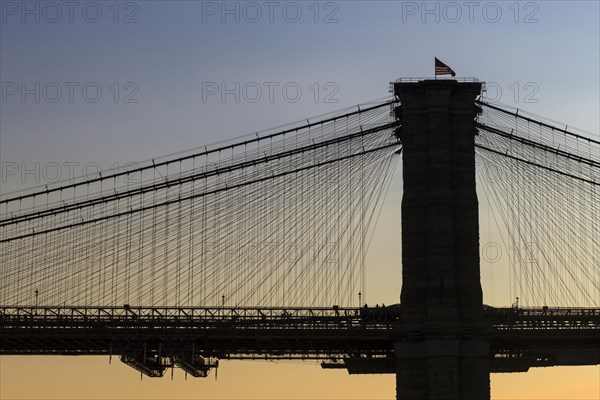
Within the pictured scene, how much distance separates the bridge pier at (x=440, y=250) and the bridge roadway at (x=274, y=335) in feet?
12.0

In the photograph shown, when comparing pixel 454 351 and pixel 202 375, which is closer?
pixel 454 351

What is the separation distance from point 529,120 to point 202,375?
30699mm

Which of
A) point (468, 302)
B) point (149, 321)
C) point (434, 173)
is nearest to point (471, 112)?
point (434, 173)

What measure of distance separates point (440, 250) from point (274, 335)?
45.1ft

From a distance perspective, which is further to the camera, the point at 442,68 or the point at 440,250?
the point at 442,68

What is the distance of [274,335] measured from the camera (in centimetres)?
11906

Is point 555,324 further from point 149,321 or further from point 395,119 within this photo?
point 149,321

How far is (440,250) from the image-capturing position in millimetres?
115188

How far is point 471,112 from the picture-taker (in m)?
117

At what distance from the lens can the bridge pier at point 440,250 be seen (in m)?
114

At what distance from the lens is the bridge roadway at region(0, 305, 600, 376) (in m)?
119

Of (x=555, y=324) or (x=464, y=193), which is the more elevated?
(x=464, y=193)

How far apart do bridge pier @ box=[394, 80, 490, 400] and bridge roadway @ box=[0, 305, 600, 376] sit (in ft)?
12.0

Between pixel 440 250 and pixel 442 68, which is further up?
pixel 442 68
